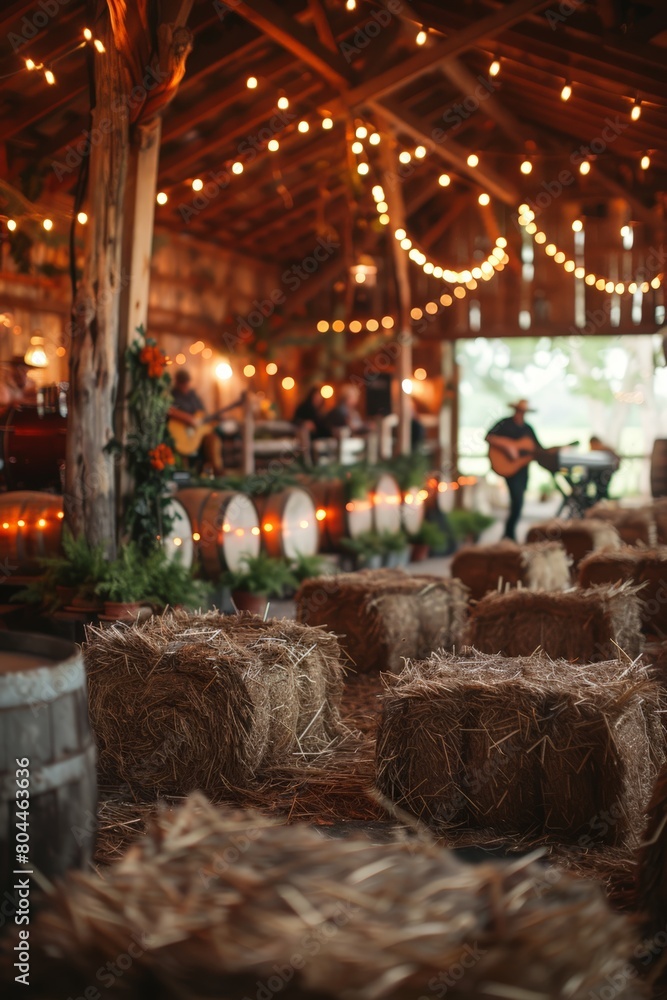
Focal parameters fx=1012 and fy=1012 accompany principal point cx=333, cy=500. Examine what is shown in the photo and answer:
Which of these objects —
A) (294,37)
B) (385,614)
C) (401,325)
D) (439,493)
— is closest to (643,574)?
(385,614)

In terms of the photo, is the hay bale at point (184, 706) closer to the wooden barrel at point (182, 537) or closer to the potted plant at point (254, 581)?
the wooden barrel at point (182, 537)

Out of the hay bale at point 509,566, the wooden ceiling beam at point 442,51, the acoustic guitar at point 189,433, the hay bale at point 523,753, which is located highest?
the wooden ceiling beam at point 442,51

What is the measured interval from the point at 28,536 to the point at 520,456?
19.5 ft

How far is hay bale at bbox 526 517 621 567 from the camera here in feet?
27.8

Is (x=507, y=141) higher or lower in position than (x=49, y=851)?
higher

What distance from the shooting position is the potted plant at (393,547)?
415 inches

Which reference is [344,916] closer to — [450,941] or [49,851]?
[450,941]

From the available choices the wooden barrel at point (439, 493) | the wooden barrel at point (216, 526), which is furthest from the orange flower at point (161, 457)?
the wooden barrel at point (439, 493)

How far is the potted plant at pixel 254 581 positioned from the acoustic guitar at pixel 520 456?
149 inches

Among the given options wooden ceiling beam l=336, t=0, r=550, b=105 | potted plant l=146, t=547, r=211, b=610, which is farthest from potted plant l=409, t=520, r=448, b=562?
potted plant l=146, t=547, r=211, b=610

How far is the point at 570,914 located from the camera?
5.15 feet

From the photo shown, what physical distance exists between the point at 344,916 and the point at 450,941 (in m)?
0.16

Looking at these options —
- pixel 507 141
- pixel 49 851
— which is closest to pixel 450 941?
pixel 49 851

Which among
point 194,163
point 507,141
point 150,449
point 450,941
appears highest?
point 507,141
